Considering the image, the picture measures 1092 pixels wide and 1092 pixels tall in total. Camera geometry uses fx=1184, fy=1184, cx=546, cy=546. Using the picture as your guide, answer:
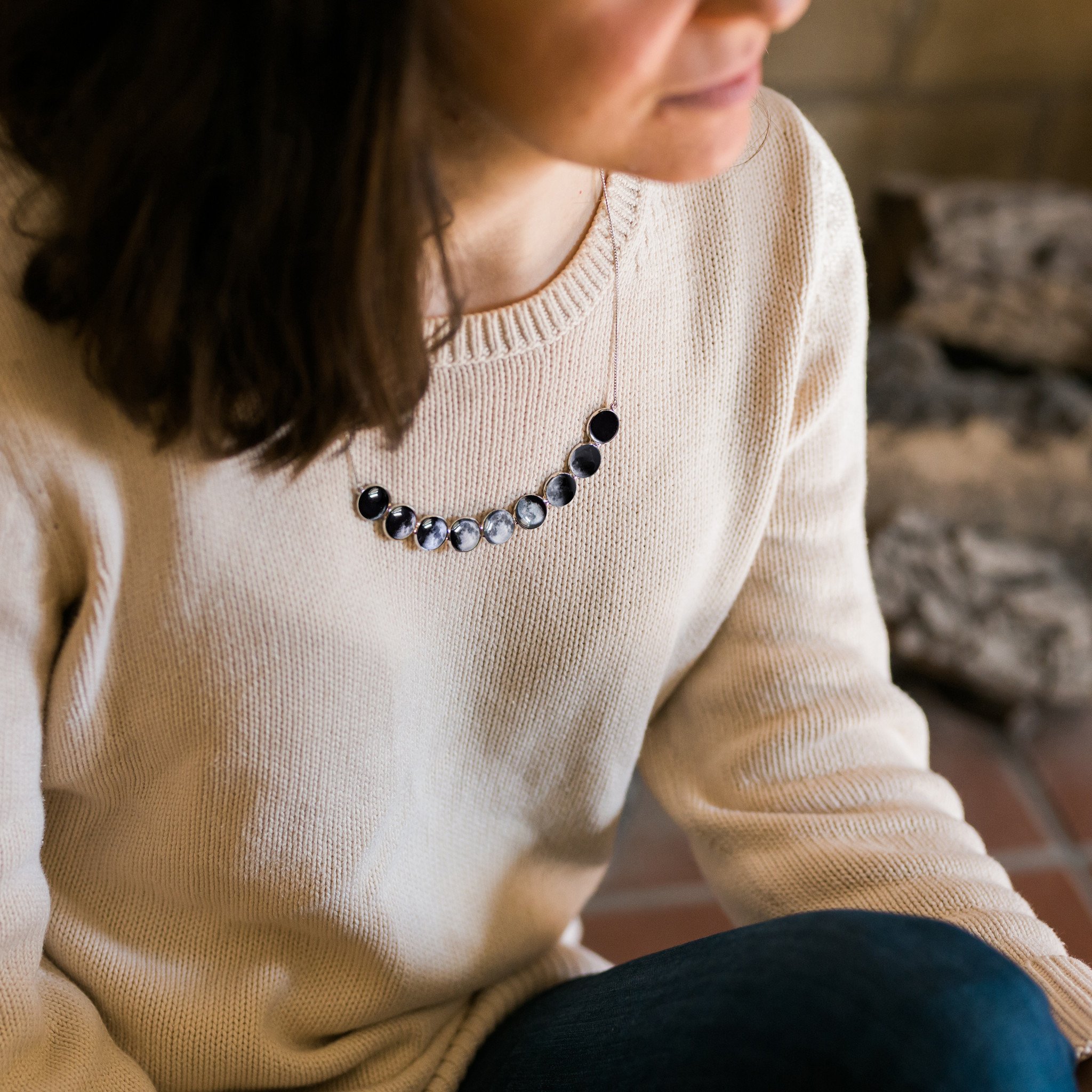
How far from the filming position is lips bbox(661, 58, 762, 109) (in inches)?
20.8

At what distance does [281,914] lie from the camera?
69 centimetres

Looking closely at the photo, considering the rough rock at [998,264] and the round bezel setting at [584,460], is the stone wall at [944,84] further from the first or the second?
the round bezel setting at [584,460]

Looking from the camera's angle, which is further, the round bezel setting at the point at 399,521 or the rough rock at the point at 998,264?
the rough rock at the point at 998,264

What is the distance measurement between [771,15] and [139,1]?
264 millimetres

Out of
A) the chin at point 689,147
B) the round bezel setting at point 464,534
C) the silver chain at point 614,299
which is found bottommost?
the round bezel setting at point 464,534

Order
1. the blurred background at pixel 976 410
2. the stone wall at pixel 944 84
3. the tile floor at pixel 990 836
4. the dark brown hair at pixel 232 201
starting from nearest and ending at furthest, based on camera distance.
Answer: the dark brown hair at pixel 232 201
the tile floor at pixel 990 836
the blurred background at pixel 976 410
the stone wall at pixel 944 84

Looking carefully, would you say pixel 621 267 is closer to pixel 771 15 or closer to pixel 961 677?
pixel 771 15

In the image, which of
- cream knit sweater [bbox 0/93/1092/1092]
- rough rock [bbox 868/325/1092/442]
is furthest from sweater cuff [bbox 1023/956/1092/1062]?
rough rock [bbox 868/325/1092/442]

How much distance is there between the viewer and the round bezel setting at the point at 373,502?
0.62 m

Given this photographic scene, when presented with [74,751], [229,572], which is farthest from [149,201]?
[74,751]

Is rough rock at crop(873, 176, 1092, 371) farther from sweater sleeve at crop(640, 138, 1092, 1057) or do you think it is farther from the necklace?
the necklace

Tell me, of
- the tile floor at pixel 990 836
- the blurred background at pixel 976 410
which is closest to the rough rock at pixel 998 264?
the blurred background at pixel 976 410

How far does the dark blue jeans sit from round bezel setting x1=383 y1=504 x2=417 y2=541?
0.27 metres

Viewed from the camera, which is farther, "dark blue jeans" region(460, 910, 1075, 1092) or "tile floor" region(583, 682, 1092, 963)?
"tile floor" region(583, 682, 1092, 963)
